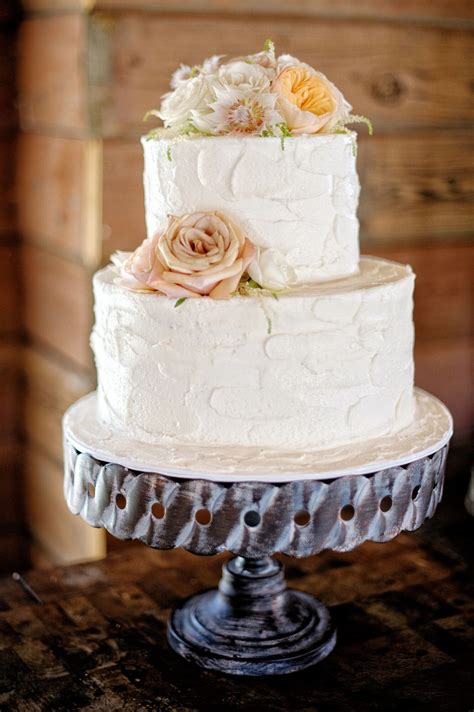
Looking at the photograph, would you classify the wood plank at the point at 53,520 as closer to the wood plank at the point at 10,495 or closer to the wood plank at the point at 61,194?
the wood plank at the point at 10,495

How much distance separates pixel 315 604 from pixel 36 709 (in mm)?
575

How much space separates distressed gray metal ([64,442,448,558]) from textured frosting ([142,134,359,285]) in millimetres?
340

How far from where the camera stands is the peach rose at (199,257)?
1.46 meters

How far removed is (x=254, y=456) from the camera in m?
1.50

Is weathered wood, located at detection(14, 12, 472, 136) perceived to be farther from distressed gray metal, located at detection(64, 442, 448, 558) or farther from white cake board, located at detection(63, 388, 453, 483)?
distressed gray metal, located at detection(64, 442, 448, 558)

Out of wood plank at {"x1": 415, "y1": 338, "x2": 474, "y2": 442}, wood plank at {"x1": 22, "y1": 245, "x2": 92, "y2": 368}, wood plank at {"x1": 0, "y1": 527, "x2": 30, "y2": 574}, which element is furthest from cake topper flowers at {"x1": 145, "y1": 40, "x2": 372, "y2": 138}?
wood plank at {"x1": 0, "y1": 527, "x2": 30, "y2": 574}

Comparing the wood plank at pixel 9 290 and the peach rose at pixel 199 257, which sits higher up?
the peach rose at pixel 199 257

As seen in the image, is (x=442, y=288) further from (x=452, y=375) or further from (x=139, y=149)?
(x=139, y=149)

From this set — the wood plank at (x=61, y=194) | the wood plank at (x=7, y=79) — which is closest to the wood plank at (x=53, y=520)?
the wood plank at (x=61, y=194)

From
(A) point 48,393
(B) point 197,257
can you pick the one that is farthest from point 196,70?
(A) point 48,393

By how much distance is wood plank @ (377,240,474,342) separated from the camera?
2777mm

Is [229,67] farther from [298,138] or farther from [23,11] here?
[23,11]

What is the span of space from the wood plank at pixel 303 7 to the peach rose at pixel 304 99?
793mm

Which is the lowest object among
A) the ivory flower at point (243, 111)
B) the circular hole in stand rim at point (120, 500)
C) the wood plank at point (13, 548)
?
the wood plank at point (13, 548)
